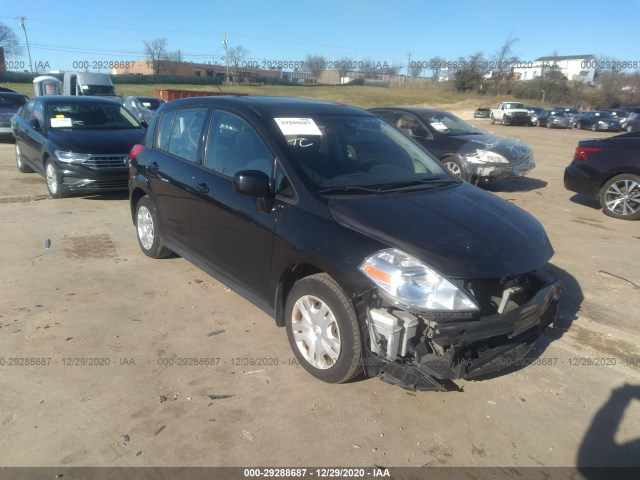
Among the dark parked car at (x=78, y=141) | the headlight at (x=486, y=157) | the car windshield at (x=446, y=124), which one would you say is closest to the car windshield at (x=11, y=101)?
the dark parked car at (x=78, y=141)

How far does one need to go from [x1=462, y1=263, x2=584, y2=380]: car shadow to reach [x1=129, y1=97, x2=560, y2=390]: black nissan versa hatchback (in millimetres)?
373

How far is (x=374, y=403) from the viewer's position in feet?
9.71

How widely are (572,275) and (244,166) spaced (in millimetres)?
3648

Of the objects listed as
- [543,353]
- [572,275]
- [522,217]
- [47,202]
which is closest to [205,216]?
[522,217]

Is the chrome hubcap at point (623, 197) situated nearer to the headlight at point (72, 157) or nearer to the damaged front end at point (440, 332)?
the damaged front end at point (440, 332)

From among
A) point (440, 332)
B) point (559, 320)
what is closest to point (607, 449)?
point (440, 332)

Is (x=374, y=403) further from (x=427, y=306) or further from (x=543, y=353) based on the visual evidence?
(x=543, y=353)

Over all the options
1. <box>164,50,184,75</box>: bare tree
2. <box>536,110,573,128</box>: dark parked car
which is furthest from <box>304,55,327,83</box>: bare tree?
<box>536,110,573,128</box>: dark parked car

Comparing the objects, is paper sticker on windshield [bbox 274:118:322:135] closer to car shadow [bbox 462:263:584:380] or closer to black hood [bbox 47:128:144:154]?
car shadow [bbox 462:263:584:380]

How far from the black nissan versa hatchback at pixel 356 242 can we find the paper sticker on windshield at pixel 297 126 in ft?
0.04

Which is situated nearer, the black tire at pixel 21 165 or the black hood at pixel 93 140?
the black hood at pixel 93 140

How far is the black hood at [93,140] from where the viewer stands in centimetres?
779

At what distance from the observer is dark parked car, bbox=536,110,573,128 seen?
34.2m

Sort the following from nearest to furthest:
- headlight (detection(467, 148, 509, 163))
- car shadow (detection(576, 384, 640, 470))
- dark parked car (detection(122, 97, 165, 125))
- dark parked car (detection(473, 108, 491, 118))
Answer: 1. car shadow (detection(576, 384, 640, 470))
2. headlight (detection(467, 148, 509, 163))
3. dark parked car (detection(122, 97, 165, 125))
4. dark parked car (detection(473, 108, 491, 118))
